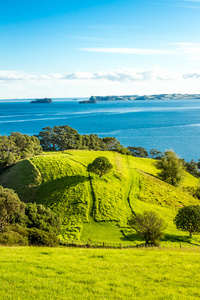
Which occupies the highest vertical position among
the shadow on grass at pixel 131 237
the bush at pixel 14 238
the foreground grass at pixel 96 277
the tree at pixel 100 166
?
the tree at pixel 100 166

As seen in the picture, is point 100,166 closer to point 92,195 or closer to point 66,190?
point 92,195

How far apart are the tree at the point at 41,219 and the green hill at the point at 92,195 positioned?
4.12 metres

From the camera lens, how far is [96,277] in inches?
608

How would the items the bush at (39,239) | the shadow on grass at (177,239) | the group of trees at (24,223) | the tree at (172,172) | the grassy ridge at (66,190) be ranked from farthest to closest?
the tree at (172,172) → the grassy ridge at (66,190) → the shadow on grass at (177,239) → the bush at (39,239) → the group of trees at (24,223)

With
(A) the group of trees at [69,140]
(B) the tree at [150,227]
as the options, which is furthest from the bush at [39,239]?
(A) the group of trees at [69,140]

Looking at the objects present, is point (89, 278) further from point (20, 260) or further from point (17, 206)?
point (17, 206)

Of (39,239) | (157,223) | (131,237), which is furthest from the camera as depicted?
(131,237)

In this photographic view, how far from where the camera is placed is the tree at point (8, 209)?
34556 mm

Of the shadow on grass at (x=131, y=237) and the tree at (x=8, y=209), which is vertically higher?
the tree at (x=8, y=209)

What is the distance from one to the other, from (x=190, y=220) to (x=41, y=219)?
2642 centimetres

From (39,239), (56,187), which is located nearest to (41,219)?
(39,239)

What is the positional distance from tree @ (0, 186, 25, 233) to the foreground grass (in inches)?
547

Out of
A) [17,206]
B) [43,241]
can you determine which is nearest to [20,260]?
[43,241]

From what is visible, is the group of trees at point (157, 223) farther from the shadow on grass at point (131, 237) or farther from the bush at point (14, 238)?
the bush at point (14, 238)
